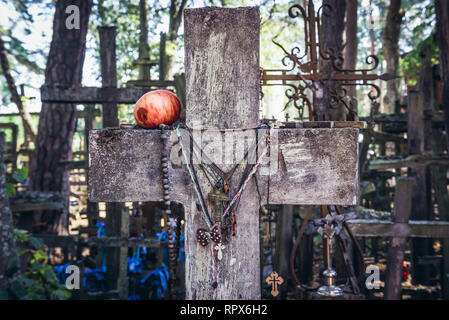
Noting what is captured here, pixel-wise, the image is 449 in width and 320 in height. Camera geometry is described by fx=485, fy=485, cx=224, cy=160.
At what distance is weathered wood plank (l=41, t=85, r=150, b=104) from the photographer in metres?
6.68

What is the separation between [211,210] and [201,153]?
383 mm

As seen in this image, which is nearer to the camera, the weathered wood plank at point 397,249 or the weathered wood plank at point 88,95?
the weathered wood plank at point 397,249

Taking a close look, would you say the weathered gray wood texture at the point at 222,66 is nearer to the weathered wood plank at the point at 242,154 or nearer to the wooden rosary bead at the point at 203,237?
the weathered wood plank at the point at 242,154

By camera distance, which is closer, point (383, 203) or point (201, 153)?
point (201, 153)

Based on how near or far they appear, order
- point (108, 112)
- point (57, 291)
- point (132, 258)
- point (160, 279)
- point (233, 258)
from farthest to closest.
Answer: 1. point (132, 258)
2. point (160, 279)
3. point (108, 112)
4. point (57, 291)
5. point (233, 258)

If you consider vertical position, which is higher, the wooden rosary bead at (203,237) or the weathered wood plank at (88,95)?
the weathered wood plank at (88,95)

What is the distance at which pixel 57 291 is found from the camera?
6.23 m

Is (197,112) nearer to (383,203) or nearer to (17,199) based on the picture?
(17,199)

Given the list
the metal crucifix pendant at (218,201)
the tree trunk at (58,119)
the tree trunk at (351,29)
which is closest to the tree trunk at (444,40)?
the metal crucifix pendant at (218,201)

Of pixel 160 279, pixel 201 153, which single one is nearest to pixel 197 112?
pixel 201 153

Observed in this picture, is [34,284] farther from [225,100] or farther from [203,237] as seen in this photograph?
[225,100]

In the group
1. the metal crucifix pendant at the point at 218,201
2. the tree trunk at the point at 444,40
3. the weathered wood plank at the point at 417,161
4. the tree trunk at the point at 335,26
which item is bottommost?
the metal crucifix pendant at the point at 218,201

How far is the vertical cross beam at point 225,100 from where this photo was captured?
9.95 feet

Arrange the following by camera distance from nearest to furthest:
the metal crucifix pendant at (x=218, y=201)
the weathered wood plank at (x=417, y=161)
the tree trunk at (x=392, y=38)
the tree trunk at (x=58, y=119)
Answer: the metal crucifix pendant at (x=218, y=201)
the weathered wood plank at (x=417, y=161)
the tree trunk at (x=58, y=119)
the tree trunk at (x=392, y=38)
